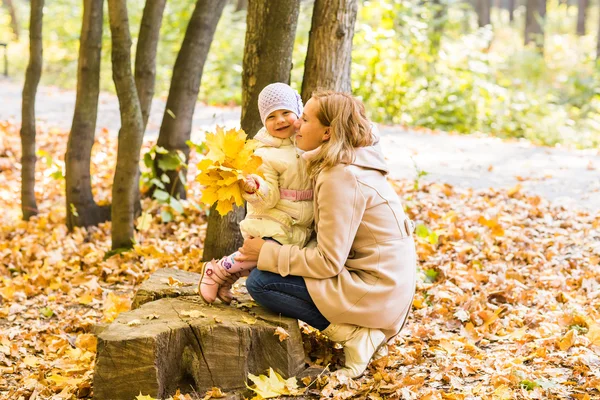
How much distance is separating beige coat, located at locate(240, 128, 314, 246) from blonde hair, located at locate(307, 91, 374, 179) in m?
0.17

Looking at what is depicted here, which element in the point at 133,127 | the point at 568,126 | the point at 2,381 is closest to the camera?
the point at 2,381

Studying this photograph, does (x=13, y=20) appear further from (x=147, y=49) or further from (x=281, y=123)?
(x=281, y=123)

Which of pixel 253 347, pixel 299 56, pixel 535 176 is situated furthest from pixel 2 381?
pixel 299 56

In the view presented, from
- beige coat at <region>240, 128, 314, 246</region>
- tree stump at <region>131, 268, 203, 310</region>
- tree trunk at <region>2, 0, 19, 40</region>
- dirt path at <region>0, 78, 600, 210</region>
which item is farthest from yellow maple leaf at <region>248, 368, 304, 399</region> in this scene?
tree trunk at <region>2, 0, 19, 40</region>

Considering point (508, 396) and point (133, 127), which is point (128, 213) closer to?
point (133, 127)

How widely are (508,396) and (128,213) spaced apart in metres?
3.57

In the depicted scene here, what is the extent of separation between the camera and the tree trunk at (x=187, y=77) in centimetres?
649

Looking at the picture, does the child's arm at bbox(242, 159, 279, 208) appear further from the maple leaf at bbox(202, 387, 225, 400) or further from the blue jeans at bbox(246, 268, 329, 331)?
the maple leaf at bbox(202, 387, 225, 400)

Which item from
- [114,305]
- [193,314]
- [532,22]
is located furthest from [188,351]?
[532,22]

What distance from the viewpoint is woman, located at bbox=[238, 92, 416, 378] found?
3.17 meters

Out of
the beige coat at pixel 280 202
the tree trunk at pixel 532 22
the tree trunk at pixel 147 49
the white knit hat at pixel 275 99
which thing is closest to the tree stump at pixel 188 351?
the beige coat at pixel 280 202

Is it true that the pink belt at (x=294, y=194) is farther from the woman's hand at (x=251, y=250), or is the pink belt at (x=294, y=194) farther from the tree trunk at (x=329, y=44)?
the tree trunk at (x=329, y=44)

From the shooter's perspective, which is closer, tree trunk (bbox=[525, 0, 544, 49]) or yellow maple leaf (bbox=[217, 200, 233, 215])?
yellow maple leaf (bbox=[217, 200, 233, 215])

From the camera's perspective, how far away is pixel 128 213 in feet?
18.6
